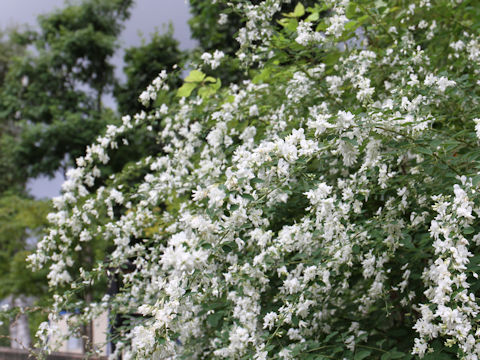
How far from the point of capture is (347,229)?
2.03m

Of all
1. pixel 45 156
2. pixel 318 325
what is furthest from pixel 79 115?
pixel 318 325

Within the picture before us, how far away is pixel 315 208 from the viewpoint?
211 centimetres

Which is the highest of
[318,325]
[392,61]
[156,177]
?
[392,61]

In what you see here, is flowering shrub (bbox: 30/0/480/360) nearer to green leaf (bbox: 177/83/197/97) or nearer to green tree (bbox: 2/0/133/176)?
green leaf (bbox: 177/83/197/97)

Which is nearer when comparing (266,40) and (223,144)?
(266,40)

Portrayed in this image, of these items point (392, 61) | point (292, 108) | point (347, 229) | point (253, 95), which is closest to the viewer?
point (347, 229)

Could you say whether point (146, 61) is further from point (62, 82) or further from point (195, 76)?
point (195, 76)

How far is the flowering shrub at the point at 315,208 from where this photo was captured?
1.52 metres

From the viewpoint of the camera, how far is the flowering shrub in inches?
59.9

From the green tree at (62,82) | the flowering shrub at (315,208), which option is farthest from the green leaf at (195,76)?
the green tree at (62,82)

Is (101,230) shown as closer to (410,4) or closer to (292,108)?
(292,108)

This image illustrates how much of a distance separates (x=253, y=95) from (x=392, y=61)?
923mm

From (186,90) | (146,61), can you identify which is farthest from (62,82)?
(186,90)

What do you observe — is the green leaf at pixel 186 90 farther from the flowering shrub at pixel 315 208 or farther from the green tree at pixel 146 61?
the green tree at pixel 146 61
